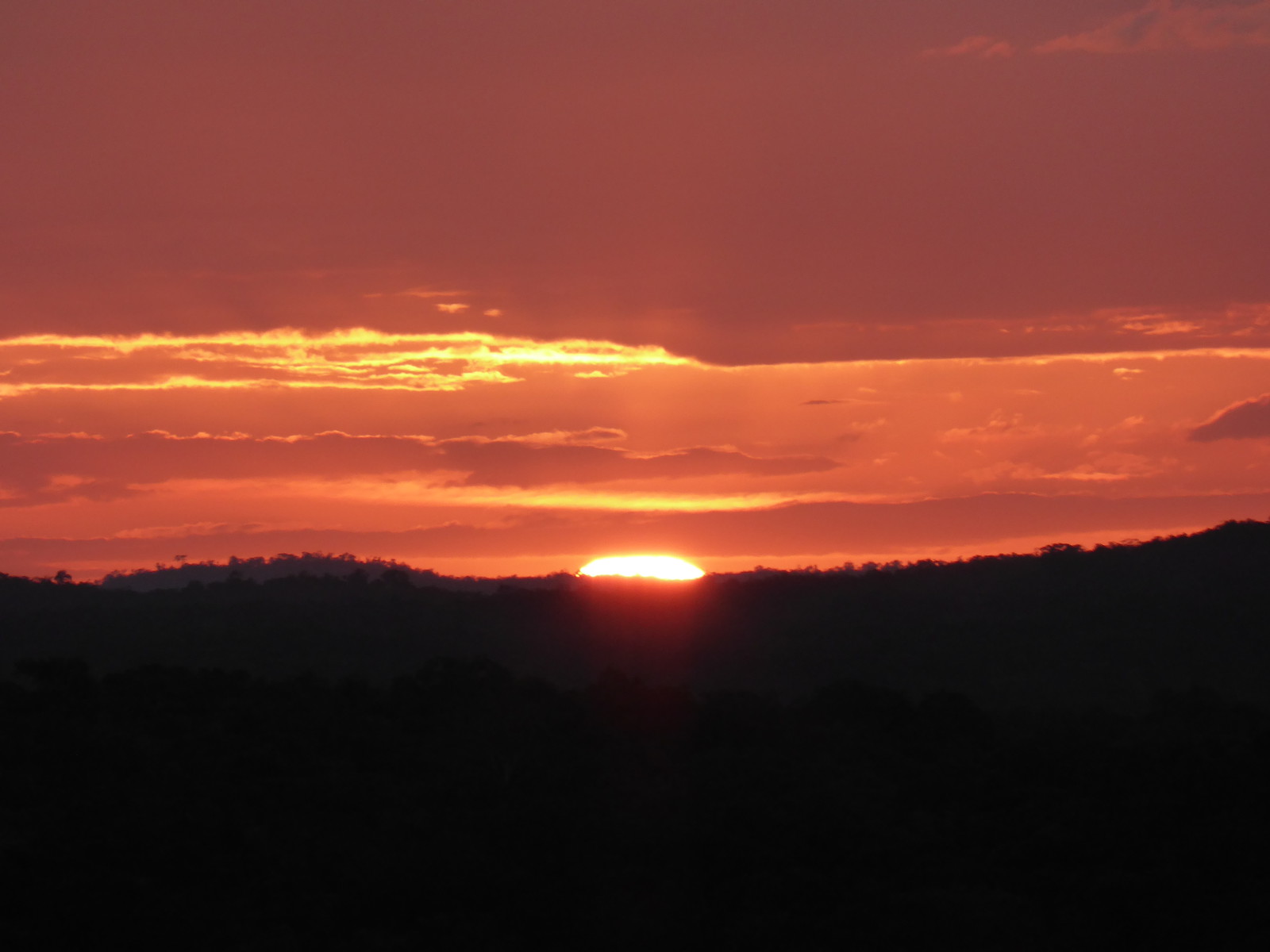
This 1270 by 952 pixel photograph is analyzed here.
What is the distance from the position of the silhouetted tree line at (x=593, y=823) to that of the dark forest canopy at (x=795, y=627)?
22435mm

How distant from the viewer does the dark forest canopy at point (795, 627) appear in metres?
76.5

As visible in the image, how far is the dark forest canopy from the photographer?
7650 centimetres

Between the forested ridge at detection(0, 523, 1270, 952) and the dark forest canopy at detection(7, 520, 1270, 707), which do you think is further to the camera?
the dark forest canopy at detection(7, 520, 1270, 707)

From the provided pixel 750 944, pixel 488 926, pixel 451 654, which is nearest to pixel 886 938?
pixel 750 944

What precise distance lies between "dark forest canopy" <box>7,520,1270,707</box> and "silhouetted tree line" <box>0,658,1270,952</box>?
22435mm

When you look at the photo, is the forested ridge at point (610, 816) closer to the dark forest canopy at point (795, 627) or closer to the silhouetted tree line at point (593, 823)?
the silhouetted tree line at point (593, 823)

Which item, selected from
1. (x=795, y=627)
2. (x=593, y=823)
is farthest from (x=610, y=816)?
(x=795, y=627)

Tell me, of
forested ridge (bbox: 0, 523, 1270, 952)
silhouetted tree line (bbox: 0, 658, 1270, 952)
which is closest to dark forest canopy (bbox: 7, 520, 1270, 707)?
forested ridge (bbox: 0, 523, 1270, 952)

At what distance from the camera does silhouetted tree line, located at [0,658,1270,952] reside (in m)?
35.5

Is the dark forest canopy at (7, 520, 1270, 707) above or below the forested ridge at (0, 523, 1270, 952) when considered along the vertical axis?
above

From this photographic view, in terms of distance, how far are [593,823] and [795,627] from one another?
45.5 metres

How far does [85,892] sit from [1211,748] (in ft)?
99.7

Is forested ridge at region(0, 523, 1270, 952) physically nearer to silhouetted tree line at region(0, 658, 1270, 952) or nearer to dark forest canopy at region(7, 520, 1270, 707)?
silhouetted tree line at region(0, 658, 1270, 952)

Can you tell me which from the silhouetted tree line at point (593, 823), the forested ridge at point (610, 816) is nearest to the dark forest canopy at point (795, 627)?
the forested ridge at point (610, 816)
